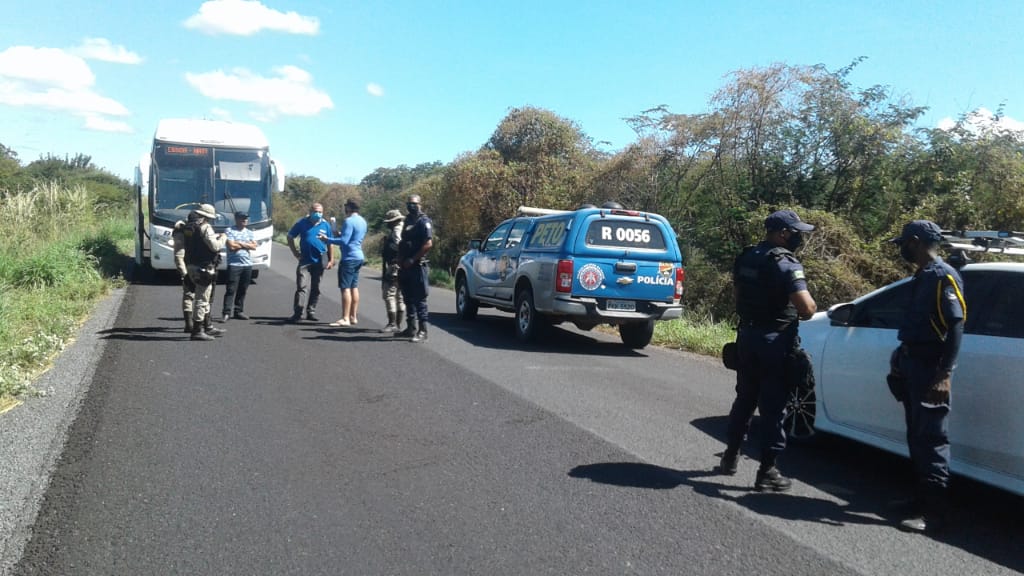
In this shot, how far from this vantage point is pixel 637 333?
11719 millimetres

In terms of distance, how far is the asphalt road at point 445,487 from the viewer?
13.5 feet

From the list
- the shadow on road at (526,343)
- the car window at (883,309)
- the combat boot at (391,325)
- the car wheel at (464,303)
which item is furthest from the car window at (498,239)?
the car window at (883,309)

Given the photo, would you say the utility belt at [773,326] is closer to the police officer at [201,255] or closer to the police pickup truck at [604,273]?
the police pickup truck at [604,273]

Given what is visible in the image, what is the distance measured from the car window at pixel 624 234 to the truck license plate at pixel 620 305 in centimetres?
76

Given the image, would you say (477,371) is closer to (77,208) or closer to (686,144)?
(686,144)

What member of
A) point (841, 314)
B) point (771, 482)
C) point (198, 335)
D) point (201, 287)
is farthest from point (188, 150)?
point (771, 482)

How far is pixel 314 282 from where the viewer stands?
12.8m

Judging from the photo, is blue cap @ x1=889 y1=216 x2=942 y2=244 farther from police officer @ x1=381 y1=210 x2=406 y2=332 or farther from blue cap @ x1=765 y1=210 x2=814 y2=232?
police officer @ x1=381 y1=210 x2=406 y2=332

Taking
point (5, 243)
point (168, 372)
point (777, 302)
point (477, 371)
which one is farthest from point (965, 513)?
point (5, 243)

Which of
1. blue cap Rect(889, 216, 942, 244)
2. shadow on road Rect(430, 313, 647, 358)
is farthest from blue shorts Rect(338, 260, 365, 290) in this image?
blue cap Rect(889, 216, 942, 244)

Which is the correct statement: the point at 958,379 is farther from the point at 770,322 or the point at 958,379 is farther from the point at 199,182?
the point at 199,182

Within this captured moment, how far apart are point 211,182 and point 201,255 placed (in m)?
8.56

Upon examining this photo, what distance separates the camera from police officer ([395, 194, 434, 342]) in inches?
420

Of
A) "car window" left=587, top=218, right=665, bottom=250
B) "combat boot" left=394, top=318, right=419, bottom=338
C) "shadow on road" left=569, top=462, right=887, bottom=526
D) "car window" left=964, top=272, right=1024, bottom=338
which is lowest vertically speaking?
"shadow on road" left=569, top=462, right=887, bottom=526
